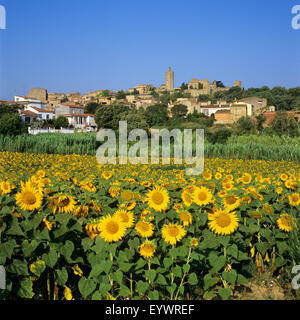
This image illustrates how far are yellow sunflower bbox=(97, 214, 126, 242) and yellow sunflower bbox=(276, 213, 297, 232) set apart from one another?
54.0 inches

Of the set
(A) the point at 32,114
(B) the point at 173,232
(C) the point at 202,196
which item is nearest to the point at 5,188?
(B) the point at 173,232

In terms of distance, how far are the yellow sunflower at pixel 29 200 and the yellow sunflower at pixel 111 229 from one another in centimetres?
42

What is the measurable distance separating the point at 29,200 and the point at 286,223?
1.97m

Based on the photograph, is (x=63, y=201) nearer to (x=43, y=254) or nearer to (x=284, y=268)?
(x=43, y=254)

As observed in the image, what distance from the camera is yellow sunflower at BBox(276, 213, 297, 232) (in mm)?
2574

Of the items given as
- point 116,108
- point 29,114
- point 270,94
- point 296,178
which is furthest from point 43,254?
point 270,94

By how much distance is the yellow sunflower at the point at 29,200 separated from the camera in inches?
78.8

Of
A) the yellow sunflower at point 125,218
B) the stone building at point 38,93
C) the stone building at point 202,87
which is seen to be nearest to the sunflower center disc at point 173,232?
the yellow sunflower at point 125,218

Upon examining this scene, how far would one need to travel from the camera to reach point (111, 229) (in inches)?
76.7

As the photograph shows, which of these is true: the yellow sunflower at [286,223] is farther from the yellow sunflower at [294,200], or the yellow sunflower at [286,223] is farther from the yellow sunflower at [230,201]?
the yellow sunflower at [230,201]

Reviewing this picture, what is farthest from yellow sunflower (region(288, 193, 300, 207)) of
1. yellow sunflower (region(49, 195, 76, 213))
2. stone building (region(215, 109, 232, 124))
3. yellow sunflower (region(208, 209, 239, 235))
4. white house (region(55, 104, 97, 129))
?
stone building (region(215, 109, 232, 124))

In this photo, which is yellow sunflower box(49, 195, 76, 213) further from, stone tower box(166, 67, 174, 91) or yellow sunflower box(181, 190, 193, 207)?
stone tower box(166, 67, 174, 91)
